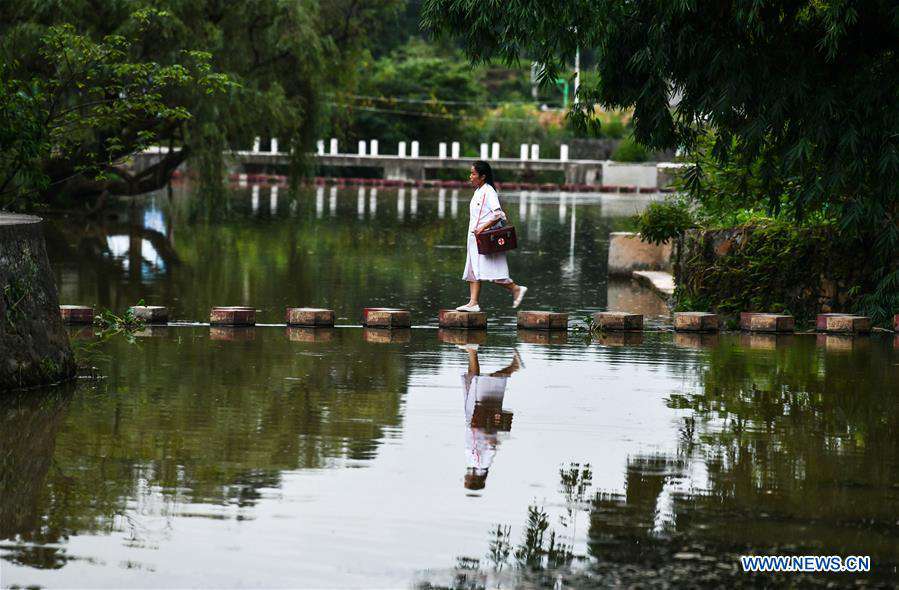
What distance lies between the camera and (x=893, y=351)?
13.5 m

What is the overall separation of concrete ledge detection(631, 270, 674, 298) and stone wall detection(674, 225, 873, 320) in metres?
2.71

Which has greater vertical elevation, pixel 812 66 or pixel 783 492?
pixel 812 66

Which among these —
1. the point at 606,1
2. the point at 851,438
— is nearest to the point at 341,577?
the point at 851,438

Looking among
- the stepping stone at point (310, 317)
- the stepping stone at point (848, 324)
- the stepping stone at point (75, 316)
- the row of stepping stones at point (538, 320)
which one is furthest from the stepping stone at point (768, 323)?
the stepping stone at point (75, 316)

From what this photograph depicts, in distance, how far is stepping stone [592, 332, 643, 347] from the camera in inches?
551

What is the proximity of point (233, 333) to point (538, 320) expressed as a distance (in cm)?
295

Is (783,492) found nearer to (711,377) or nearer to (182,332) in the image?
(711,377)

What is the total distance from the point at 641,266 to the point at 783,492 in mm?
16001

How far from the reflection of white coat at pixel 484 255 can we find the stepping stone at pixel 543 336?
805mm

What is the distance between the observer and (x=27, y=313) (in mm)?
9945

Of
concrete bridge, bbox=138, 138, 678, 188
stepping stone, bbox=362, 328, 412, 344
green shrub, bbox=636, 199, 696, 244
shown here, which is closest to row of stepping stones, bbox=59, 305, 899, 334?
stepping stone, bbox=362, 328, 412, 344

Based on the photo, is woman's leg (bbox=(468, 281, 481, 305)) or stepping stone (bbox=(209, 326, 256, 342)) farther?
woman's leg (bbox=(468, 281, 481, 305))

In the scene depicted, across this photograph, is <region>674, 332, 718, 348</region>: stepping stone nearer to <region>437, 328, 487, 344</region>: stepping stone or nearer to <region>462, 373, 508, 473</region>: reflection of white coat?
<region>437, 328, 487, 344</region>: stepping stone

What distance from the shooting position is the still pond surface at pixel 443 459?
6.42 metres
